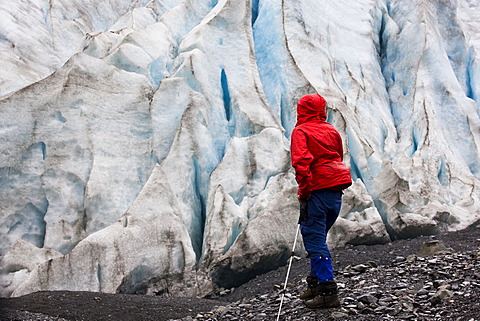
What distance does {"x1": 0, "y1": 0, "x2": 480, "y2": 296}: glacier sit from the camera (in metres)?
7.46

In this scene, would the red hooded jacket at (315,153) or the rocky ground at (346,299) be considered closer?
the rocky ground at (346,299)

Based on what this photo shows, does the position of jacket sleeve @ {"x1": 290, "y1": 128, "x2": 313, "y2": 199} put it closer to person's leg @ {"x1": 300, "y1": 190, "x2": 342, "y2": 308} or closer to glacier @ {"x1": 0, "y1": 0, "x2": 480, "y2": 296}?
person's leg @ {"x1": 300, "y1": 190, "x2": 342, "y2": 308}

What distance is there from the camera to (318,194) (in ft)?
15.3

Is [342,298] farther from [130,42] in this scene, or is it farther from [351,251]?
[130,42]

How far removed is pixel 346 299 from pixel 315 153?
145cm

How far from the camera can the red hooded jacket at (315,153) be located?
4531 mm

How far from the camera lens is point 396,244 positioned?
28.3ft

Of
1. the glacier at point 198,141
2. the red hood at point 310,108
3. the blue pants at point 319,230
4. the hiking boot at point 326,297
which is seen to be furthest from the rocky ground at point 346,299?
the red hood at point 310,108

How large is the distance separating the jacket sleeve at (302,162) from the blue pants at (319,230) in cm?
13

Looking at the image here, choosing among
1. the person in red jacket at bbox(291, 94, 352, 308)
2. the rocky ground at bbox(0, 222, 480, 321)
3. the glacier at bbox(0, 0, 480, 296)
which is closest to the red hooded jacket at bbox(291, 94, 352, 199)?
the person in red jacket at bbox(291, 94, 352, 308)

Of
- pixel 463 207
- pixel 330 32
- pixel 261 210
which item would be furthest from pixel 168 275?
pixel 330 32

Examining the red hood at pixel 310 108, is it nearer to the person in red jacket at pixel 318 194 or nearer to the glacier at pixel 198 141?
the person in red jacket at pixel 318 194

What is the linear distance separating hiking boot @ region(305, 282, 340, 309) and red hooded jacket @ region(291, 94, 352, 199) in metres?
0.85

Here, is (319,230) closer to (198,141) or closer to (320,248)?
(320,248)
